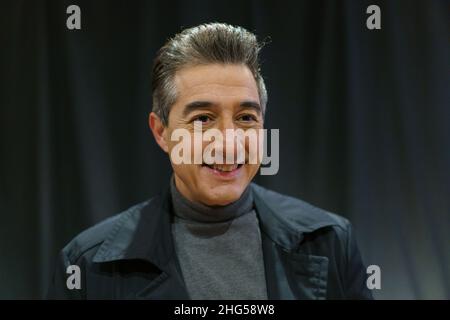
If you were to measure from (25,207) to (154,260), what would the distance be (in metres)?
0.72

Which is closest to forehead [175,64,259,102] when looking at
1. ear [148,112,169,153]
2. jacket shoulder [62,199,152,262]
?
ear [148,112,169,153]

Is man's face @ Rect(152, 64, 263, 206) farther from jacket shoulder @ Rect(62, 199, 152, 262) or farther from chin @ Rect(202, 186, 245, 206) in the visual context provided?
jacket shoulder @ Rect(62, 199, 152, 262)

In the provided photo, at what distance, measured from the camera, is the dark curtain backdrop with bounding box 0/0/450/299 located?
1.80 meters

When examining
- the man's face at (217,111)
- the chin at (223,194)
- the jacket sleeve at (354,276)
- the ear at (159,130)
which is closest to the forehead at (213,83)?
the man's face at (217,111)

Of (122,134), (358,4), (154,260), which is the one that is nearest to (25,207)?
(122,134)

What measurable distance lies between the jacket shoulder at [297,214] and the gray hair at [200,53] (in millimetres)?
263

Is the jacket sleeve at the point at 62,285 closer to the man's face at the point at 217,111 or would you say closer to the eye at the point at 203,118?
the man's face at the point at 217,111

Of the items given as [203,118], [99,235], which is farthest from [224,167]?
[99,235]

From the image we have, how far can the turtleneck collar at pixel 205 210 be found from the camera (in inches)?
54.2

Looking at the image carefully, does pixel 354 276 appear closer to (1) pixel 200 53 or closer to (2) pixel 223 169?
(2) pixel 223 169

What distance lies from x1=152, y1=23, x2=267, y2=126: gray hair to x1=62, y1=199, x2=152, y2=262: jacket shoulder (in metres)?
0.27

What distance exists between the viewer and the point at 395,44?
72.4 inches

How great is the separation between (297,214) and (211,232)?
0.24m

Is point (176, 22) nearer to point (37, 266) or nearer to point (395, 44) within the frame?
point (395, 44)
